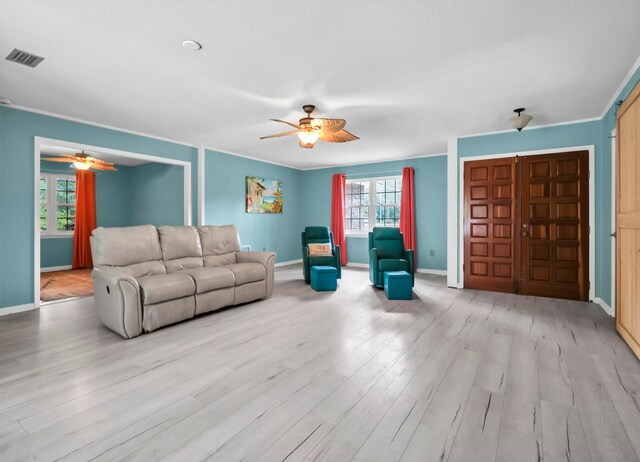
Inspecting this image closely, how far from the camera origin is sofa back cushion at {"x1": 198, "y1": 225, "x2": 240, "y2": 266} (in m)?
4.55

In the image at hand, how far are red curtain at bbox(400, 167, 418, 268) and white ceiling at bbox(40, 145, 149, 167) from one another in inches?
219

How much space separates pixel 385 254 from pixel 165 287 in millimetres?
3374

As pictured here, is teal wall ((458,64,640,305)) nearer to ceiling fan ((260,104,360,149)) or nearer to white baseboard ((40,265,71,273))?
ceiling fan ((260,104,360,149))

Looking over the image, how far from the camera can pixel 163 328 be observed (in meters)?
3.35

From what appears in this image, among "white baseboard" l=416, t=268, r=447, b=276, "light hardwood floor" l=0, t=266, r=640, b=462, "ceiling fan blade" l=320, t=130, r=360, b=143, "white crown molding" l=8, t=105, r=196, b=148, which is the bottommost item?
"light hardwood floor" l=0, t=266, r=640, b=462

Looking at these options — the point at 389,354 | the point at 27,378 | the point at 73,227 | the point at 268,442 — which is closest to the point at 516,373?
the point at 389,354

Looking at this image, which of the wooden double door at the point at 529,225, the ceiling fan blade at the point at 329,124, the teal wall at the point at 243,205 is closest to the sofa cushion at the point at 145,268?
the teal wall at the point at 243,205

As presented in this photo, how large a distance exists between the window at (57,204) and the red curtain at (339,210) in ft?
20.2

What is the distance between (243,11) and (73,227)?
7831 mm

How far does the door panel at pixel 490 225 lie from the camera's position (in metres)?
4.84

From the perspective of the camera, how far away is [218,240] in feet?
15.4

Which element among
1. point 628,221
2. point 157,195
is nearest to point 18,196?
point 157,195

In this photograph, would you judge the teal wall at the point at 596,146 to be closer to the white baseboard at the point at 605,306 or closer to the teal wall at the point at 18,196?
the white baseboard at the point at 605,306

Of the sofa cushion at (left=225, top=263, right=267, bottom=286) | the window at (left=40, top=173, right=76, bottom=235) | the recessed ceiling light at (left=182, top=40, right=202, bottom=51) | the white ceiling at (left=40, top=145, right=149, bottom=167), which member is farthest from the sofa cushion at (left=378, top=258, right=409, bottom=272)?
the window at (left=40, top=173, right=76, bottom=235)
